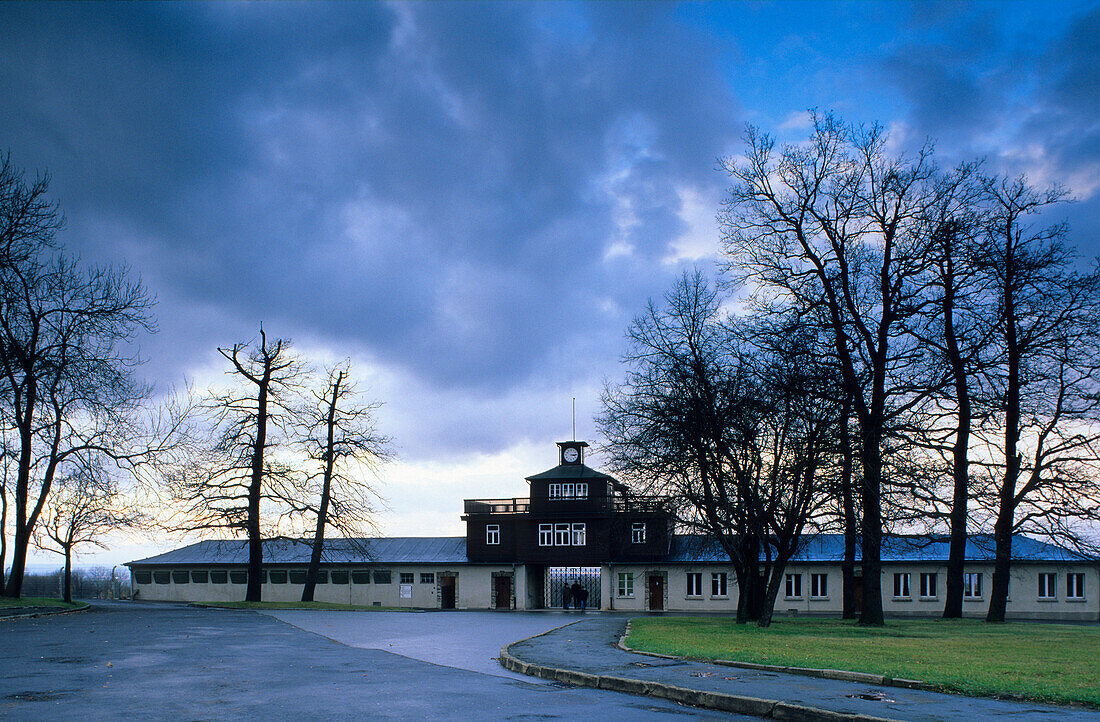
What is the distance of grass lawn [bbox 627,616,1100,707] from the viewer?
11.5 meters

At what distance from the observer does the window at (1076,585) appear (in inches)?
2089

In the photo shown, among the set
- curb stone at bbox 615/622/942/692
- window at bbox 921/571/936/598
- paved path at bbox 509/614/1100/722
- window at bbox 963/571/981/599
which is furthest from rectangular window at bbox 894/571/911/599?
curb stone at bbox 615/622/942/692

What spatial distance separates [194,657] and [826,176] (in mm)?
27192

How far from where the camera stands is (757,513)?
2855 cm

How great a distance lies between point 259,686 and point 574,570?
166 ft

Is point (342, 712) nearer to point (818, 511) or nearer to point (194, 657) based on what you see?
point (194, 657)

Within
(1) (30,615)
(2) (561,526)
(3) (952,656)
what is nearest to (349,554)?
(2) (561,526)

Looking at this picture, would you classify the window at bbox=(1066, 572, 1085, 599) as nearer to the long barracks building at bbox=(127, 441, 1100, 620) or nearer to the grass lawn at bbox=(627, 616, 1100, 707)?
the long barracks building at bbox=(127, 441, 1100, 620)

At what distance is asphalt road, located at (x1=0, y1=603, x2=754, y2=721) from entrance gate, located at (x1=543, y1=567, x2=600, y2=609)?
41772 mm

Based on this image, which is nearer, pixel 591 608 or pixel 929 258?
pixel 929 258

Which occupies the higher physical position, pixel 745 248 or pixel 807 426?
pixel 745 248

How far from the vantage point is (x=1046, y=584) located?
53125 millimetres

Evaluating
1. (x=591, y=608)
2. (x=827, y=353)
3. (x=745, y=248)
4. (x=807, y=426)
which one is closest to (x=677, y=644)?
(x=807, y=426)

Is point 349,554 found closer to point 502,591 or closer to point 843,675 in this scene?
point 502,591
